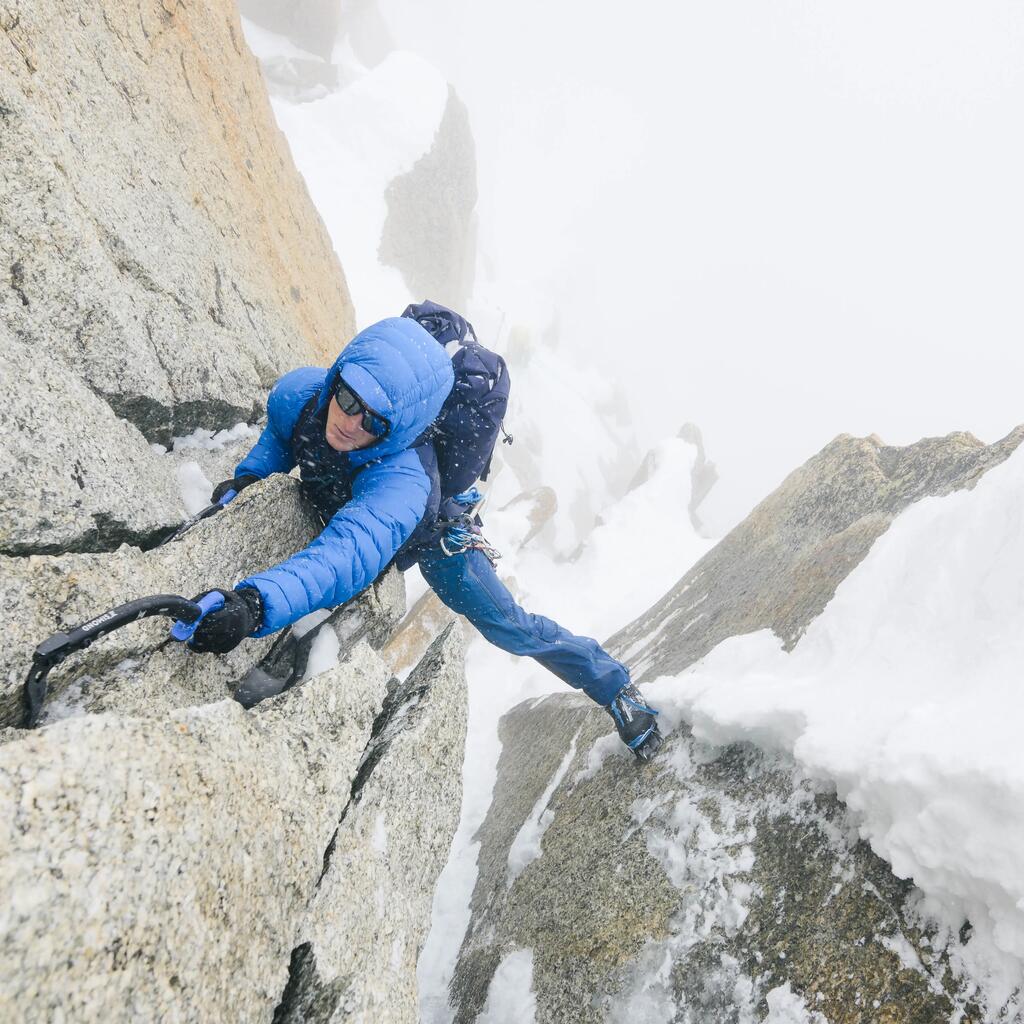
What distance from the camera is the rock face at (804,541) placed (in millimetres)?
6726

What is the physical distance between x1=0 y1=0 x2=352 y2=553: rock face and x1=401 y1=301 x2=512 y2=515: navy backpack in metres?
2.69

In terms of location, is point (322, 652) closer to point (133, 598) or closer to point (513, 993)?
point (133, 598)

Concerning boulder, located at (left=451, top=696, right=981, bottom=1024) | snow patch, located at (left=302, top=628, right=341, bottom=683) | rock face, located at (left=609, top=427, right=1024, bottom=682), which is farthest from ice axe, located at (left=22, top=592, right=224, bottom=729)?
rock face, located at (left=609, top=427, right=1024, bottom=682)

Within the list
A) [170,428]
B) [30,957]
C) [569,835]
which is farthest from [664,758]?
[170,428]

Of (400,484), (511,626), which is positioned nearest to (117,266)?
(400,484)

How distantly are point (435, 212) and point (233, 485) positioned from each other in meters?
35.2

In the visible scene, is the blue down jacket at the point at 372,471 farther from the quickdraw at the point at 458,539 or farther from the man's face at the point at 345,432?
the quickdraw at the point at 458,539

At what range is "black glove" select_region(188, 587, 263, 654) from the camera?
371 centimetres

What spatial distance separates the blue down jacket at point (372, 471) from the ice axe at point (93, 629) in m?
0.32

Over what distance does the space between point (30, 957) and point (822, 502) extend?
962 centimetres

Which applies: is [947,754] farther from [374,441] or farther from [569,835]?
[374,441]

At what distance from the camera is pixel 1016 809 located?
2854 millimetres

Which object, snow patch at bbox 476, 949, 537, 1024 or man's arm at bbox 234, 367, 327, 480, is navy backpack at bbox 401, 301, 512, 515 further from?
snow patch at bbox 476, 949, 537, 1024

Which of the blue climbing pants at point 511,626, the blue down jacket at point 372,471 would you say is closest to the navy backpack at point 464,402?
the blue down jacket at point 372,471
